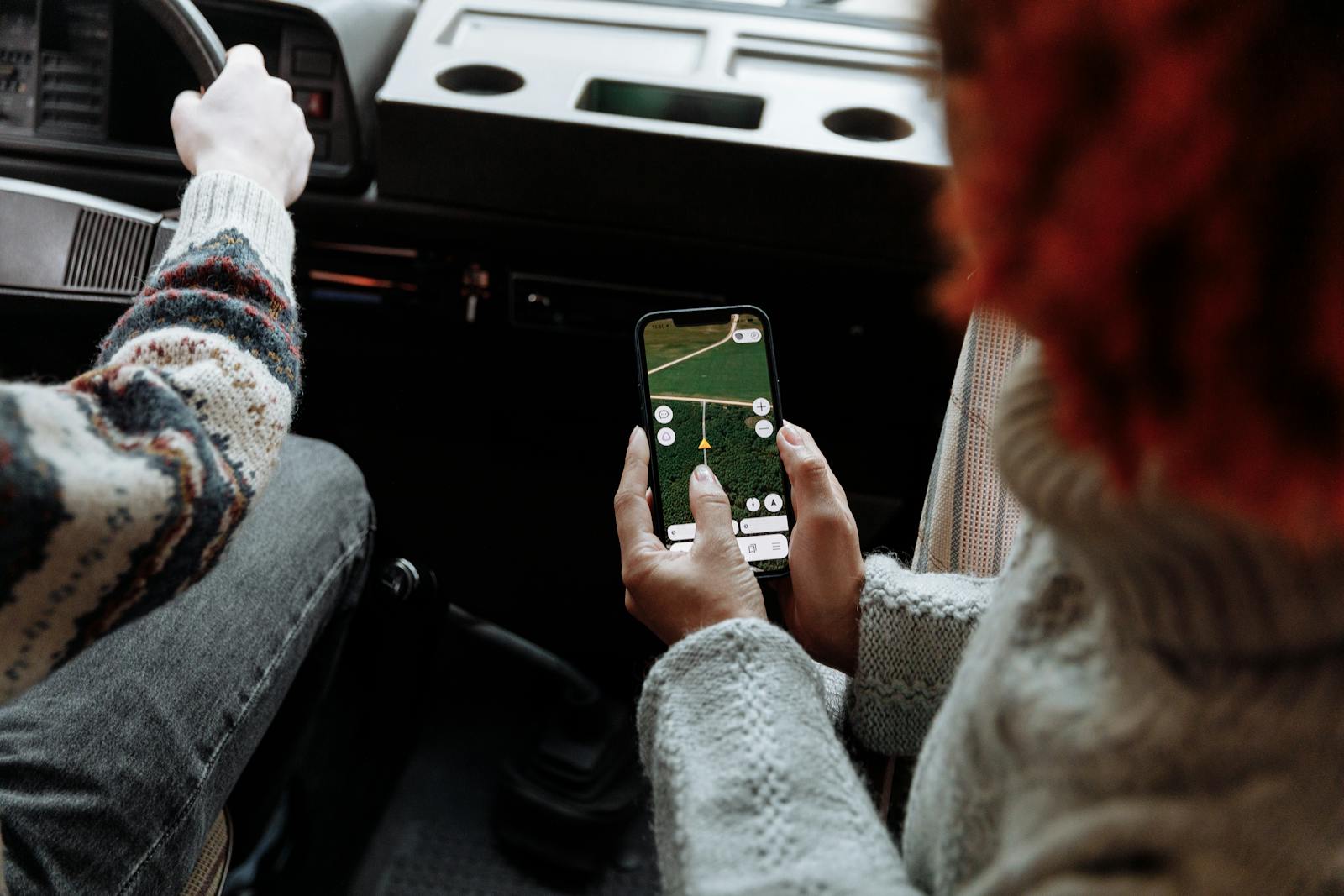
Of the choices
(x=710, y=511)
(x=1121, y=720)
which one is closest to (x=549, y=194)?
(x=710, y=511)

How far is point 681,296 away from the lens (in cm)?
92

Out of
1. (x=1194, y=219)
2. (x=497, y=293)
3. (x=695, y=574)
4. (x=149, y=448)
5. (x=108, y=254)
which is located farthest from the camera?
(x=497, y=293)

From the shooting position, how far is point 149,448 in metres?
0.41

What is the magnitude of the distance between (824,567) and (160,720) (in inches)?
16.7

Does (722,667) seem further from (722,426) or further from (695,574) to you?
(722,426)

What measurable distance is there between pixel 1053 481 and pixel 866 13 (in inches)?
32.8

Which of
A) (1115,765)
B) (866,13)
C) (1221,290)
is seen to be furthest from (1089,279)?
(866,13)

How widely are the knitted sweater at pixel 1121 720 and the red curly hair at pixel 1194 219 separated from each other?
0.08ft

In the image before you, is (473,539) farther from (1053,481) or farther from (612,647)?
(1053,481)

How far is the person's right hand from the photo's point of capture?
0.62 m

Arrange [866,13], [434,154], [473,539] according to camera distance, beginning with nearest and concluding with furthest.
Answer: [434,154], [866,13], [473,539]

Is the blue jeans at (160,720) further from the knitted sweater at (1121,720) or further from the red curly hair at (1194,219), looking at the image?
the red curly hair at (1194,219)

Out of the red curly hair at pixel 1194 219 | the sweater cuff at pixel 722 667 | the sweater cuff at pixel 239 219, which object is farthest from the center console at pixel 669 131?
the red curly hair at pixel 1194 219

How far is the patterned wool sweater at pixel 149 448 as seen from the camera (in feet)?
1.22
